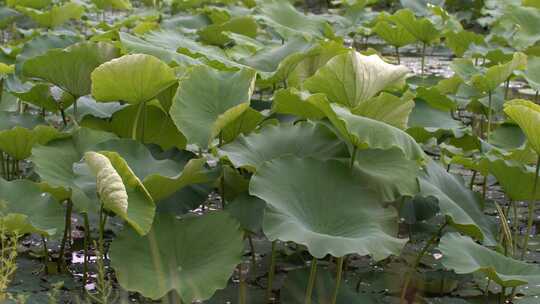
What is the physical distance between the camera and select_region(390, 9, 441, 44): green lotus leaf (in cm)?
390

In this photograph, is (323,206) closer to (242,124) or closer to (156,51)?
(242,124)

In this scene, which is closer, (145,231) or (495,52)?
(145,231)

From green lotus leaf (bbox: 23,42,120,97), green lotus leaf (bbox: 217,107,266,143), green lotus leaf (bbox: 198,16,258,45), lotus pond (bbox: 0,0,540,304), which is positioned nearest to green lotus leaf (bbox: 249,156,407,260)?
lotus pond (bbox: 0,0,540,304)

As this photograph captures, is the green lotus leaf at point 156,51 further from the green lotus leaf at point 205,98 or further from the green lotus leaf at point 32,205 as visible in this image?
the green lotus leaf at point 32,205

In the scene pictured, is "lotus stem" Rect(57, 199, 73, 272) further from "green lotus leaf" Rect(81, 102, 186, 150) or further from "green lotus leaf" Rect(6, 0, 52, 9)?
"green lotus leaf" Rect(6, 0, 52, 9)

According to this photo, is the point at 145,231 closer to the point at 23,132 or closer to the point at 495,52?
the point at 23,132

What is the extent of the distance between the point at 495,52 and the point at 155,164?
6.16ft

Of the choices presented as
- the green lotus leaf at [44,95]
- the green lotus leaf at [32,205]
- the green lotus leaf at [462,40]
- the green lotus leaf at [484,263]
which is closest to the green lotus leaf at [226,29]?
the green lotus leaf at [462,40]

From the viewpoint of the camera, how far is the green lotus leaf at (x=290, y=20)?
12.3 feet

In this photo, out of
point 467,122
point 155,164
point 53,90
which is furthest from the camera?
point 467,122

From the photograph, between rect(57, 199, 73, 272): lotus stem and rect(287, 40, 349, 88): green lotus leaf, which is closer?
rect(57, 199, 73, 272): lotus stem

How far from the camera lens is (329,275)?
2090mm

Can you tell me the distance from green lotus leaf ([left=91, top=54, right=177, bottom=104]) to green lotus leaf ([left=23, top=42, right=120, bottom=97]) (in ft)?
0.62

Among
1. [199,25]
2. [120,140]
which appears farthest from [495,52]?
[120,140]
